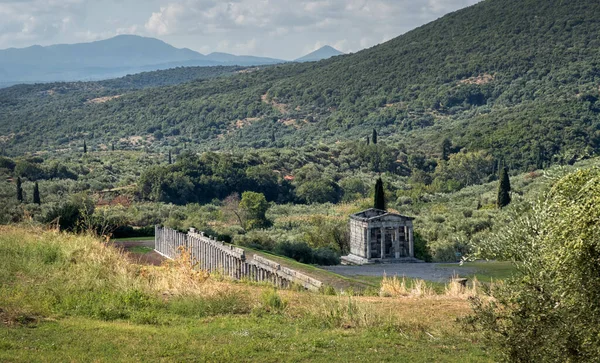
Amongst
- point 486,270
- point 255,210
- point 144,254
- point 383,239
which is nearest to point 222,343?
point 144,254

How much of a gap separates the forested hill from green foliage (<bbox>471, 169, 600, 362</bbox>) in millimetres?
86136

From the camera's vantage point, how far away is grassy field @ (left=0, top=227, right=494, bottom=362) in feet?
35.0

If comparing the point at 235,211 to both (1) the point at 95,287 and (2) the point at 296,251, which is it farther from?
(1) the point at 95,287

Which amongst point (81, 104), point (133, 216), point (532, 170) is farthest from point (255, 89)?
point (133, 216)

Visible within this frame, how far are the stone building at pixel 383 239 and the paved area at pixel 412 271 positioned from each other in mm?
4344

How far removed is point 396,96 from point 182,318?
122026 mm

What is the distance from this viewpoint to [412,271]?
2678 cm

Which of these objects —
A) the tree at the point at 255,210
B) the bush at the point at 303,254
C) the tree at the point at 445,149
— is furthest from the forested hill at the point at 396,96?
the bush at the point at 303,254

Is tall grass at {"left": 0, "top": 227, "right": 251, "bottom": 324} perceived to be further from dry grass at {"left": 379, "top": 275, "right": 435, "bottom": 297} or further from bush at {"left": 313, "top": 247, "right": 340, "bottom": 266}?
bush at {"left": 313, "top": 247, "right": 340, "bottom": 266}

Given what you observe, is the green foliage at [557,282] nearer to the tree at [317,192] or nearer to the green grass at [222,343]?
the green grass at [222,343]

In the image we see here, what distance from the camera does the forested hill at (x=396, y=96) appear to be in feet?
381

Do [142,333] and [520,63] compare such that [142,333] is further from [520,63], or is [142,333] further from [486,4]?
[486,4]

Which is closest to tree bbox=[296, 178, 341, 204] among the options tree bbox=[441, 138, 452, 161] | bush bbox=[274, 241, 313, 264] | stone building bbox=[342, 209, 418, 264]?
tree bbox=[441, 138, 452, 161]

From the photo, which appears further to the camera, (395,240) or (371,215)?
(371,215)
